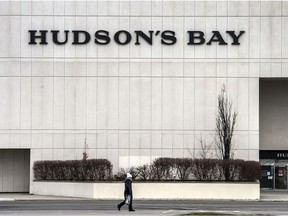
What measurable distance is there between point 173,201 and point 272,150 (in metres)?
12.8

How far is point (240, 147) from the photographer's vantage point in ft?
163

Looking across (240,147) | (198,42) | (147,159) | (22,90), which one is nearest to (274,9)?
(198,42)

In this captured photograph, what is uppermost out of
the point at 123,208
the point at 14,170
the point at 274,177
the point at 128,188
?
the point at 14,170

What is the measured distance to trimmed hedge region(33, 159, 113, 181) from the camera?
150ft

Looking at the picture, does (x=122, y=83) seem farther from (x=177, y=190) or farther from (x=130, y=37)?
(x=177, y=190)

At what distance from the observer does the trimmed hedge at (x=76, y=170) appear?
4575 cm

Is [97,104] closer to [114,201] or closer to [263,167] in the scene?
[114,201]

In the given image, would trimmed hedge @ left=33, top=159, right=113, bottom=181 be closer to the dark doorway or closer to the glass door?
the dark doorway

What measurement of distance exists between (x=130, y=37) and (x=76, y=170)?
9.10 metres

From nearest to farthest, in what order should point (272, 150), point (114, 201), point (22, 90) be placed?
point (114, 201) < point (22, 90) < point (272, 150)

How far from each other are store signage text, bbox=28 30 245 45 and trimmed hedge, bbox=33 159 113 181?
7.61 m

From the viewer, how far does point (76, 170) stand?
46094 mm

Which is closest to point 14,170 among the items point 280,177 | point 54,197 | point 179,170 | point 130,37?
point 54,197

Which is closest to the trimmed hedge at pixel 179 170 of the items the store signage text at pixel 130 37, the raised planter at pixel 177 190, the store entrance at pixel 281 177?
the raised planter at pixel 177 190
